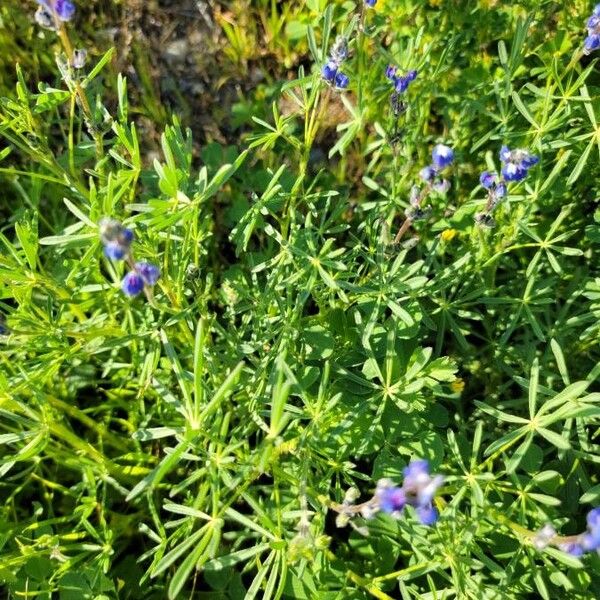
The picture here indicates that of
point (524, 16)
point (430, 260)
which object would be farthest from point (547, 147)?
point (524, 16)

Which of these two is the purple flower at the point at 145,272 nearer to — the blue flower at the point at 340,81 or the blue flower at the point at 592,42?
the blue flower at the point at 340,81

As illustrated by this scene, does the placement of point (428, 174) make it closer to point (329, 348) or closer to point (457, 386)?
point (329, 348)

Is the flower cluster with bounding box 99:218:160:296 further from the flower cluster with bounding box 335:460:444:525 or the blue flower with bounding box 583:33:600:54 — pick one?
the blue flower with bounding box 583:33:600:54

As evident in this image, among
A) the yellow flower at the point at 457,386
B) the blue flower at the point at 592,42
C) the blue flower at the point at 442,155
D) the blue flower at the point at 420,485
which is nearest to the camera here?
the blue flower at the point at 420,485

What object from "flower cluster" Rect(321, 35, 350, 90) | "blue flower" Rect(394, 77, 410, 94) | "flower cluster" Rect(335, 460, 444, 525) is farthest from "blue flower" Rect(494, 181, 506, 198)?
"flower cluster" Rect(335, 460, 444, 525)

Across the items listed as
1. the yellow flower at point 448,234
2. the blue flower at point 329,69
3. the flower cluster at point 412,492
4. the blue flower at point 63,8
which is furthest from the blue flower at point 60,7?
the yellow flower at point 448,234

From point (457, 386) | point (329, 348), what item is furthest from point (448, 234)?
point (329, 348)
